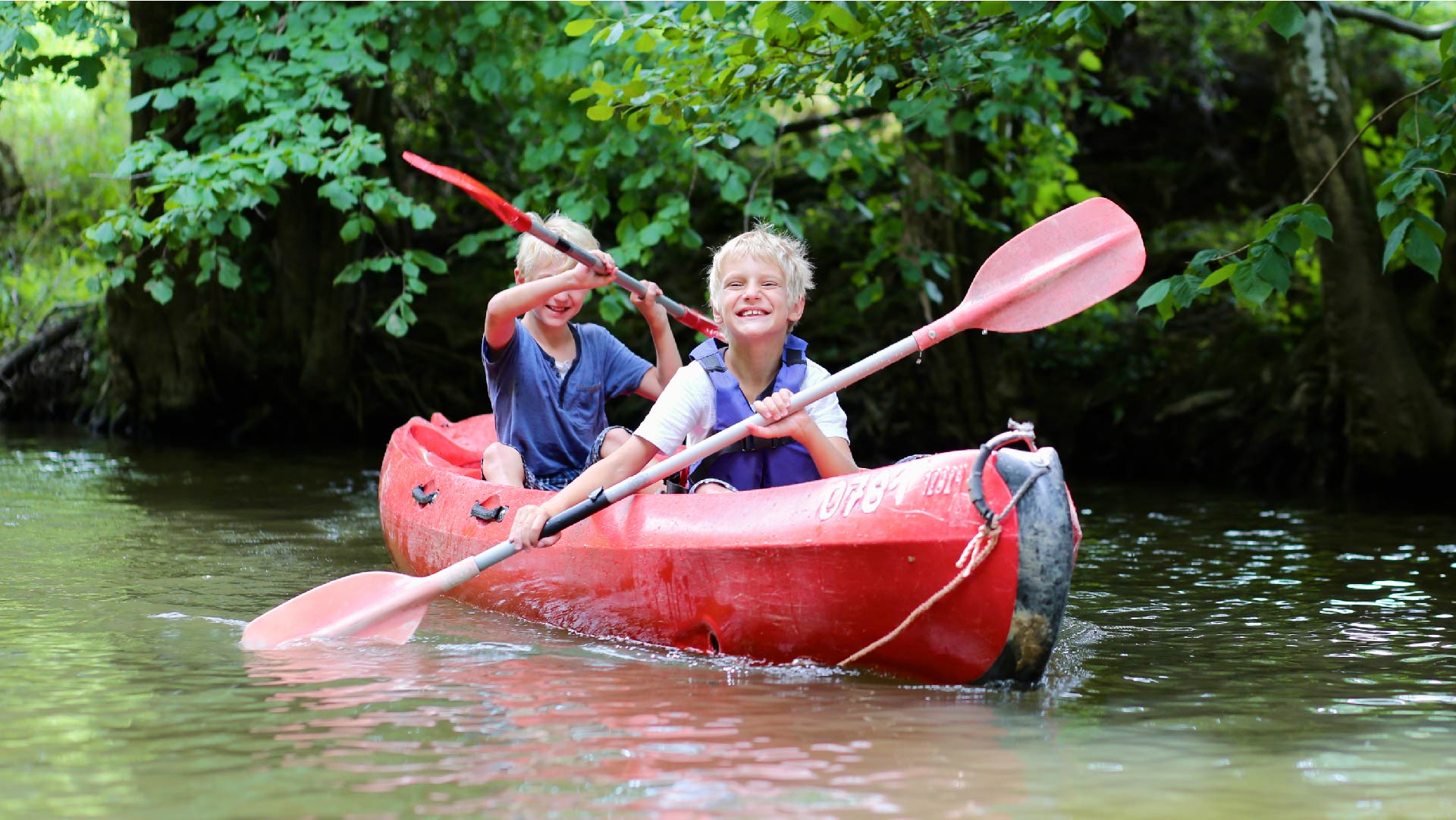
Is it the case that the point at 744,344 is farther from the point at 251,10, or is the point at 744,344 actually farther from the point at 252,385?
the point at 252,385

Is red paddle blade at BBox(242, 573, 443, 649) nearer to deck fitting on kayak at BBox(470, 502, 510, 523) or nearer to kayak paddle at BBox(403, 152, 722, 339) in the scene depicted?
deck fitting on kayak at BBox(470, 502, 510, 523)

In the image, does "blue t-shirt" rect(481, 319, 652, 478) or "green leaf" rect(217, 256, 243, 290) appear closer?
"blue t-shirt" rect(481, 319, 652, 478)

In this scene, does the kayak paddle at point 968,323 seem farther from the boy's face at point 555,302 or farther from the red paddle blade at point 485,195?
the boy's face at point 555,302

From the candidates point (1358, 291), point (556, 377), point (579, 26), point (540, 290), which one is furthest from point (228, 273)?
point (1358, 291)

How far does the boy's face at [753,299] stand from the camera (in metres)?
3.62

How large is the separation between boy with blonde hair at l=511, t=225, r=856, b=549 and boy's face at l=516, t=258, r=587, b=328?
2.86 ft

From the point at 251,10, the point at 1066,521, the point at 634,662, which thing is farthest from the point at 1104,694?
the point at 251,10

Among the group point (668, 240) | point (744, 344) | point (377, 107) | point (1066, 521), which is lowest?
point (1066, 521)

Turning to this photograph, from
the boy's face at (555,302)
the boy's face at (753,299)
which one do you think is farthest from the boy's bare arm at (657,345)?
the boy's face at (753,299)

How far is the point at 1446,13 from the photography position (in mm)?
9477

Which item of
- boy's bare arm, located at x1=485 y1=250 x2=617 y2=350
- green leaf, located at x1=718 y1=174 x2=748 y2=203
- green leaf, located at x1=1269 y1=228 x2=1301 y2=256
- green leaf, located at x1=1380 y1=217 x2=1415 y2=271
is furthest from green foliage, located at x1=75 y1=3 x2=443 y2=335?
green leaf, located at x1=1380 y1=217 x2=1415 y2=271

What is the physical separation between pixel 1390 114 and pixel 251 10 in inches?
272

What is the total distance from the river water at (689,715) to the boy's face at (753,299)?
34.9 inches

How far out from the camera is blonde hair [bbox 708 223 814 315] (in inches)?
144
